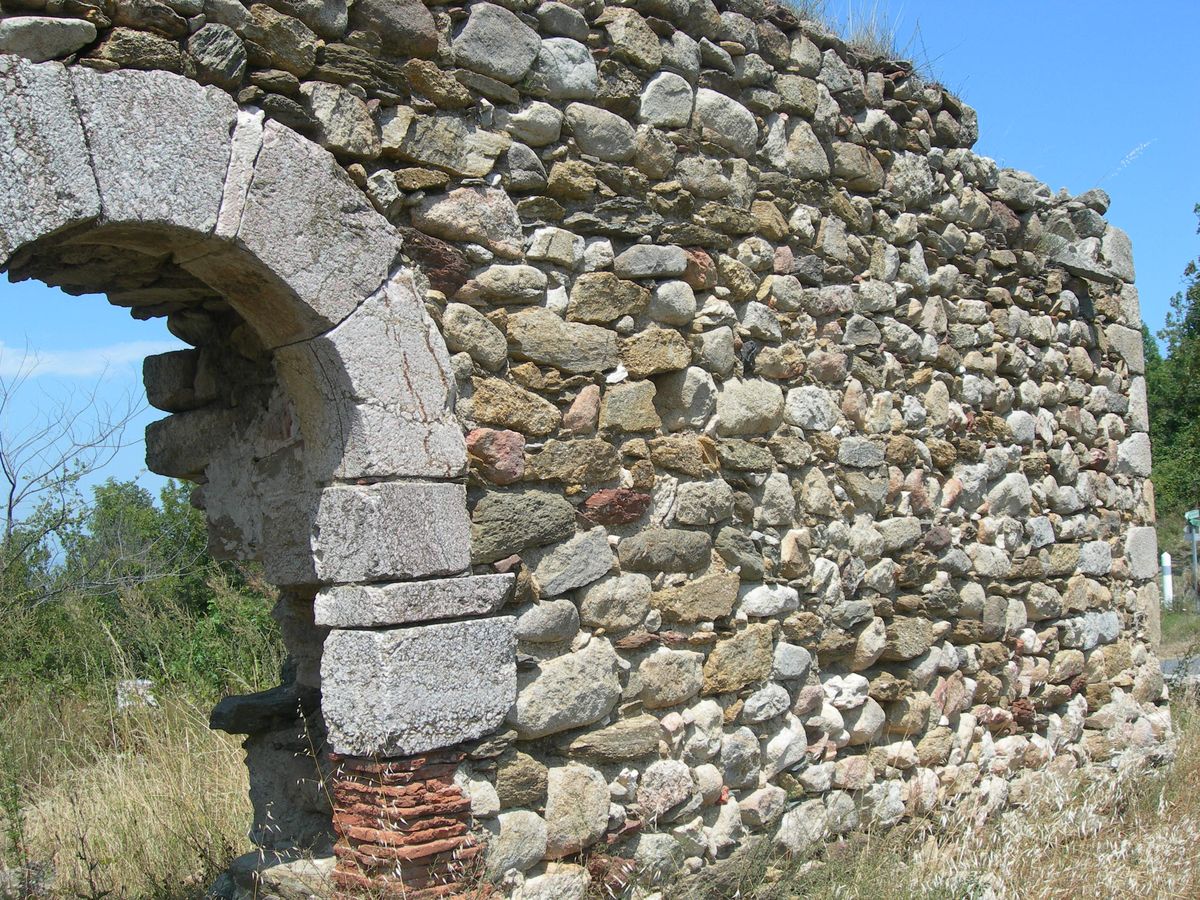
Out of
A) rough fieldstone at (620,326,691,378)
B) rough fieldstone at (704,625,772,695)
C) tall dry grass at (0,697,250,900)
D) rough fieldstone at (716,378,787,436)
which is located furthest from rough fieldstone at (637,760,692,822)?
tall dry grass at (0,697,250,900)

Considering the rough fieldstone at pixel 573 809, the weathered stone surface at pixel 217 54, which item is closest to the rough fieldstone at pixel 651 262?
the weathered stone surface at pixel 217 54

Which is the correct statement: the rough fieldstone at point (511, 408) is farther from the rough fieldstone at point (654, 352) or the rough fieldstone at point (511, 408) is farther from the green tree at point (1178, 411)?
the green tree at point (1178, 411)

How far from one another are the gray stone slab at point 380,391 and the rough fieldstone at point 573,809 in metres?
1.00

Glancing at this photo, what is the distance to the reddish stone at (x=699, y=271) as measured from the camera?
3906mm

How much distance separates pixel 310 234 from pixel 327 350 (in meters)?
0.30

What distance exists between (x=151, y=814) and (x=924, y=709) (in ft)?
10.7

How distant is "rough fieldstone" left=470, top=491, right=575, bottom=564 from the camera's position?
3.17 metres

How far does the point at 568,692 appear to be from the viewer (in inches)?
132

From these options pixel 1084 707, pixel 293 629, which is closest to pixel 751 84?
pixel 293 629

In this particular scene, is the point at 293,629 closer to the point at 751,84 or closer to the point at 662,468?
the point at 662,468

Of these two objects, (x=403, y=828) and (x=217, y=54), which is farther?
(x=403, y=828)

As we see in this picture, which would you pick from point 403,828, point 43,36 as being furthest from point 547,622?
point 43,36

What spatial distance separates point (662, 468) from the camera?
379cm

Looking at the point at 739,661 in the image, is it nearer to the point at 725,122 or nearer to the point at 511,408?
the point at 511,408
